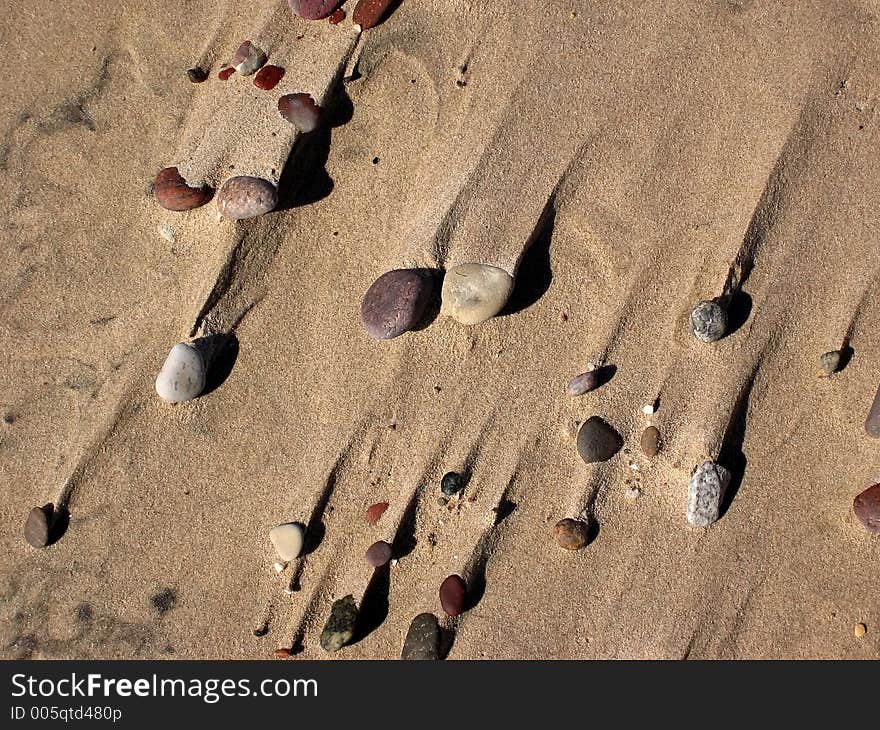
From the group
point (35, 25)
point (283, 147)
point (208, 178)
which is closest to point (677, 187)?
point (283, 147)

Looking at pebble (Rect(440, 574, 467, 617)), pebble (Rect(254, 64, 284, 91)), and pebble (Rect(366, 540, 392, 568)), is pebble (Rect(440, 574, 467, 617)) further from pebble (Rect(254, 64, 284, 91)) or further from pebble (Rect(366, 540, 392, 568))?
pebble (Rect(254, 64, 284, 91))

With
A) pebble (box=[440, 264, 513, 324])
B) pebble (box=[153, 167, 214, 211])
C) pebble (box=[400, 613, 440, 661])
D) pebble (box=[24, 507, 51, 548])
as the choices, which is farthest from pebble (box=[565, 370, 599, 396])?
pebble (box=[24, 507, 51, 548])

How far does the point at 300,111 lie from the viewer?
3137 mm

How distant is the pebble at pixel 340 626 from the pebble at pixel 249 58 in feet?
6.73

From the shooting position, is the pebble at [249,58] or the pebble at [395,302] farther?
the pebble at [249,58]

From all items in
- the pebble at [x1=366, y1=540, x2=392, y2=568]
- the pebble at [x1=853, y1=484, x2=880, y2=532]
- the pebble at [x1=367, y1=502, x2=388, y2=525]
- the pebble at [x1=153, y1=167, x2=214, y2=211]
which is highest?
the pebble at [x1=153, y1=167, x2=214, y2=211]

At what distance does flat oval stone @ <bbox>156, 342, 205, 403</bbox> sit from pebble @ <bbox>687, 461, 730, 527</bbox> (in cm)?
188

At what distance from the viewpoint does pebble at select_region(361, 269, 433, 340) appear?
308 centimetres

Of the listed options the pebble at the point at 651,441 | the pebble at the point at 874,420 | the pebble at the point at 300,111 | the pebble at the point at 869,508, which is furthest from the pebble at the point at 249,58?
the pebble at the point at 869,508

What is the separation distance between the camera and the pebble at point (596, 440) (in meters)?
3.12

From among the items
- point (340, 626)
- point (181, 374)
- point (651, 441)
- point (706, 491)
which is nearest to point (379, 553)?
point (340, 626)

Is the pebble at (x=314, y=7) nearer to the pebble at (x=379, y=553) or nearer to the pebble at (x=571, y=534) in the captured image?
the pebble at (x=379, y=553)

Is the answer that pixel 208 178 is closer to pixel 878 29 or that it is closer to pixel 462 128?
pixel 462 128

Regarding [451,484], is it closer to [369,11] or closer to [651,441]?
[651,441]
